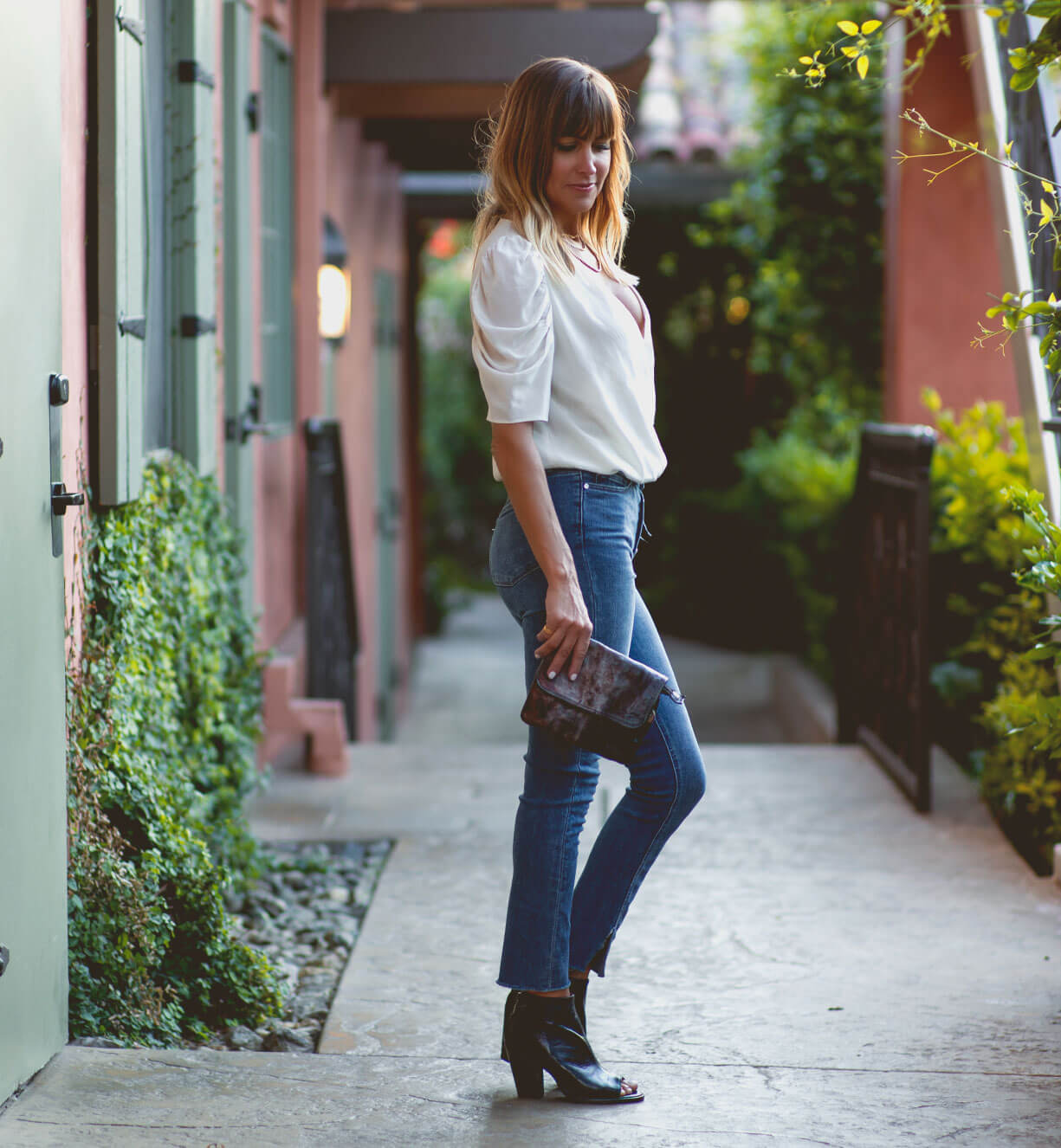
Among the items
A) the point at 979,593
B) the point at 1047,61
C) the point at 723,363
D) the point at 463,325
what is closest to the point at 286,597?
the point at 979,593

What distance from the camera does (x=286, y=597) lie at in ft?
19.6

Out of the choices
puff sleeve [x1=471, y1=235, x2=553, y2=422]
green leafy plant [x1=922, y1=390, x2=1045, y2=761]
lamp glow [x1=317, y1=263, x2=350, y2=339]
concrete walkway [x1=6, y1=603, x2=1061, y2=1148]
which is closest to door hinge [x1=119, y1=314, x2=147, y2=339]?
puff sleeve [x1=471, y1=235, x2=553, y2=422]

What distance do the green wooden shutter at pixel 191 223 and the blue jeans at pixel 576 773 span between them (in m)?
1.60

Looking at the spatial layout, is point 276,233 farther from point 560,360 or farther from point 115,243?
point 560,360

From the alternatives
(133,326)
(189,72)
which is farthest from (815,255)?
(133,326)

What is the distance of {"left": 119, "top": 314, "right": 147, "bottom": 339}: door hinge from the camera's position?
2895mm

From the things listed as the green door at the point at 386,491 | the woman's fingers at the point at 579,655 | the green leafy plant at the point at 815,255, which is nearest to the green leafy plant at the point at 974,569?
the woman's fingers at the point at 579,655

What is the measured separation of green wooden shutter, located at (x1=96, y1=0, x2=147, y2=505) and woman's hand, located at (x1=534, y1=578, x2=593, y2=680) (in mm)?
1070

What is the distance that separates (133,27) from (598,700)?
174cm

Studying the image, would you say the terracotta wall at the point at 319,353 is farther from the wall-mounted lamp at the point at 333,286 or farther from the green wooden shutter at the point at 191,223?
the green wooden shutter at the point at 191,223

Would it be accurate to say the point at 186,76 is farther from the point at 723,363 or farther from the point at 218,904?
the point at 723,363

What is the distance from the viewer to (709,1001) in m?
2.91

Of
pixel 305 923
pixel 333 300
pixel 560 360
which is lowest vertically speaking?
pixel 305 923

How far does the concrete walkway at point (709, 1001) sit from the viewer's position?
226 centimetres
